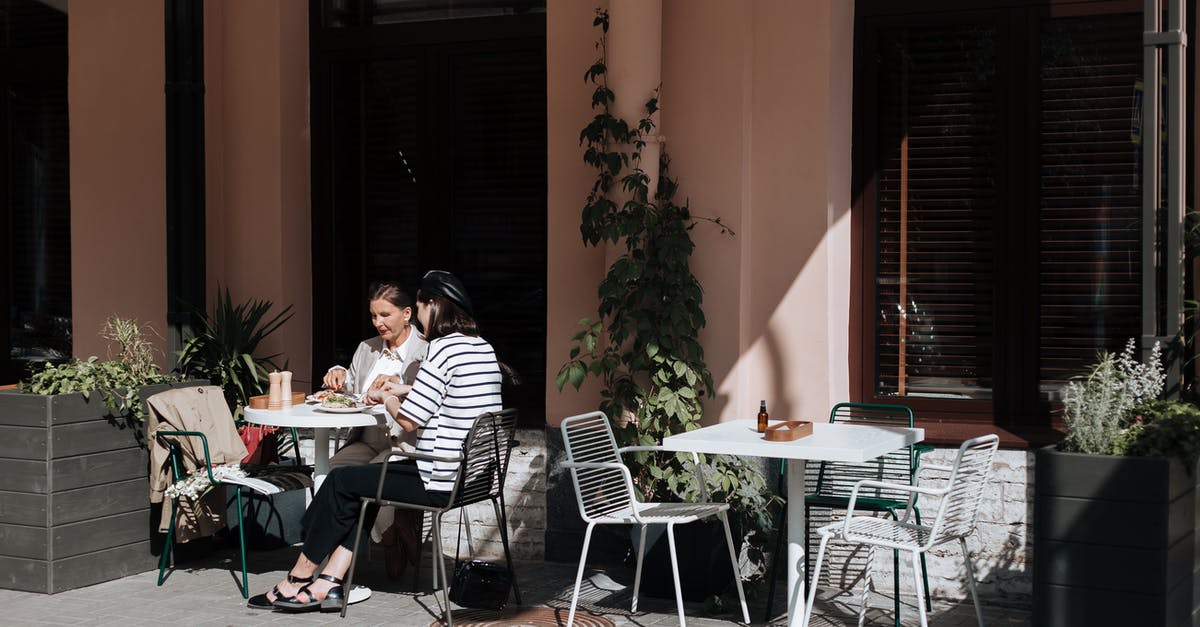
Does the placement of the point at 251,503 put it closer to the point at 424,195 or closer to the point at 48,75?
the point at 424,195

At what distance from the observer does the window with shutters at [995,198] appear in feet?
21.5

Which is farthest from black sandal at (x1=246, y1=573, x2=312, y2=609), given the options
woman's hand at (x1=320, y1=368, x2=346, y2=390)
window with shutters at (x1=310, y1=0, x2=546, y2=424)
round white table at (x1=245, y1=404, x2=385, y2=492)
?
window with shutters at (x1=310, y1=0, x2=546, y2=424)

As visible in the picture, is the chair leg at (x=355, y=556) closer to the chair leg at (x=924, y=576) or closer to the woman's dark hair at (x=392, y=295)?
the woman's dark hair at (x=392, y=295)

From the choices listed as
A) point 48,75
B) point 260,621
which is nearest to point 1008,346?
point 260,621

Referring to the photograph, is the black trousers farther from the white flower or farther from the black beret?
the black beret

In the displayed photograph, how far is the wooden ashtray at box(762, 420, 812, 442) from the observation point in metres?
5.33

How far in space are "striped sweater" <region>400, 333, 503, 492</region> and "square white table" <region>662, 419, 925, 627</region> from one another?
0.93 meters

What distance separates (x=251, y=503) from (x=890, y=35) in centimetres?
418

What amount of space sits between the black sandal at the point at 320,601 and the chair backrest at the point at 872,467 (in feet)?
7.41

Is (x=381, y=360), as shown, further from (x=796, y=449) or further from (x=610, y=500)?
(x=796, y=449)

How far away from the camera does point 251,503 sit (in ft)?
23.7

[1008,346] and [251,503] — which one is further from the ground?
[1008,346]

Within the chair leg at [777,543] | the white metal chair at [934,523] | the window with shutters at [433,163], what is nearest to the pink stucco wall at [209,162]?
the window with shutters at [433,163]

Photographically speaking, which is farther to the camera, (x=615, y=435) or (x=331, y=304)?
(x=331, y=304)
